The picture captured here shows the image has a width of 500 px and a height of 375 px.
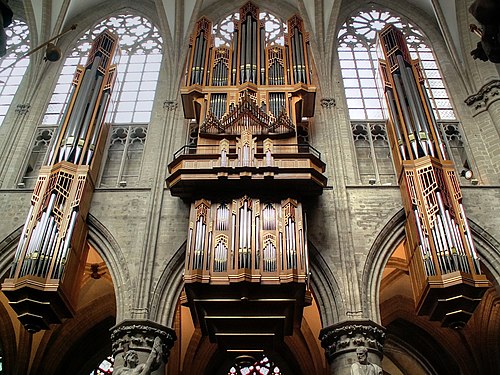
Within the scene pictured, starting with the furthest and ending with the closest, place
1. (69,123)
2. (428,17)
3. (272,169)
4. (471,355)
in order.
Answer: (428,17)
(471,355)
(69,123)
(272,169)

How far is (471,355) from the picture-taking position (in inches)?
629

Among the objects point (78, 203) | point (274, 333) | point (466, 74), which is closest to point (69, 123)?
point (78, 203)

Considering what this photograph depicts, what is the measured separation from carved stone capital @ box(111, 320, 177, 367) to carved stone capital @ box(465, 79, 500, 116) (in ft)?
35.1

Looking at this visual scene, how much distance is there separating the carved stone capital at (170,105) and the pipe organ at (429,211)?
604 centimetres

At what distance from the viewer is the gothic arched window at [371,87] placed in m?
15.7

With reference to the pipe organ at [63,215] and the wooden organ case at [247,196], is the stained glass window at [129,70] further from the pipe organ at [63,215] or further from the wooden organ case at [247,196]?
the wooden organ case at [247,196]

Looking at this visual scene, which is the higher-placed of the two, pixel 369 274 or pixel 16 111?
pixel 16 111

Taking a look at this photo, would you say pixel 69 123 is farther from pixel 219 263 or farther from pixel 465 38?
pixel 465 38

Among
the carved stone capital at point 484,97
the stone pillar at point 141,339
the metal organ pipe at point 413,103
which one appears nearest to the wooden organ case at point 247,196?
the stone pillar at point 141,339

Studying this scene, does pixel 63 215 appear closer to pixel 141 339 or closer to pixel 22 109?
pixel 141 339

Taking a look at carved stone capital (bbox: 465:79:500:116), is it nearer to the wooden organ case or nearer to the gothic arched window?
the gothic arched window

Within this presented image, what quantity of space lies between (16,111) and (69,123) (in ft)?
10.1

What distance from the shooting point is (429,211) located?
12695 millimetres

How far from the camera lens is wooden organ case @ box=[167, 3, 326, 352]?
1184cm
